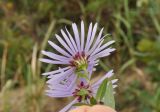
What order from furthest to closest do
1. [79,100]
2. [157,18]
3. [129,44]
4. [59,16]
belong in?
[59,16]
[157,18]
[129,44]
[79,100]

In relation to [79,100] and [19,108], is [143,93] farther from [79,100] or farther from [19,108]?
[79,100]

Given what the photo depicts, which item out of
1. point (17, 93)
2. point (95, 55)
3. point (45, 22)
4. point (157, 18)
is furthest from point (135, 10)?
point (95, 55)

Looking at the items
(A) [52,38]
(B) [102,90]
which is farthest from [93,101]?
(A) [52,38]

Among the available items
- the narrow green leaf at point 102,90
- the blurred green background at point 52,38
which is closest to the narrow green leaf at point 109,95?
the narrow green leaf at point 102,90

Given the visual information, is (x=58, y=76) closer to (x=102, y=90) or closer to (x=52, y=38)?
(x=102, y=90)

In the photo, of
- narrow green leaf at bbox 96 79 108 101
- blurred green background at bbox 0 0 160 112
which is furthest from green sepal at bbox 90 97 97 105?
blurred green background at bbox 0 0 160 112

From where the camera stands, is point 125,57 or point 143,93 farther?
point 125,57

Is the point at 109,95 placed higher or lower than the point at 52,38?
lower

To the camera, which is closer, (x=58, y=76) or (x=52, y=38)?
(x=58, y=76)
